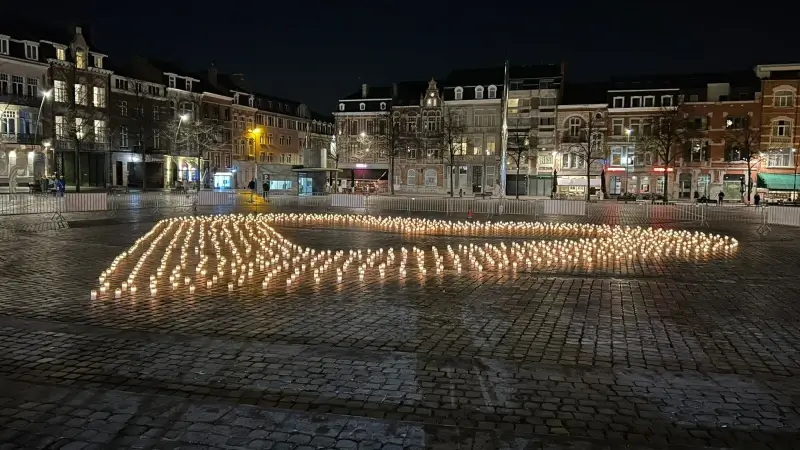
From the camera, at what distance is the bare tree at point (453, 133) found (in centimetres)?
7500

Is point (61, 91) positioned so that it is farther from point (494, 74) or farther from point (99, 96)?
point (494, 74)

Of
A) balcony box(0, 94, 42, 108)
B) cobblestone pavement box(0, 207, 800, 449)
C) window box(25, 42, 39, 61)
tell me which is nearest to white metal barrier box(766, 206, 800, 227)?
cobblestone pavement box(0, 207, 800, 449)

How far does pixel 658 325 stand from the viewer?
31.3 feet

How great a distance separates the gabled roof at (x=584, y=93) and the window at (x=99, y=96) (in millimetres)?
51545

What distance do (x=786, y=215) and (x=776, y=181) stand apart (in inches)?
1471

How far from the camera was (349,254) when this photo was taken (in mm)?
17016

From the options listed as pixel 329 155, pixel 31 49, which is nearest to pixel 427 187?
pixel 329 155

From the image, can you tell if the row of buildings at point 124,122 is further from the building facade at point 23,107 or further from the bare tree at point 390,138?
the bare tree at point 390,138

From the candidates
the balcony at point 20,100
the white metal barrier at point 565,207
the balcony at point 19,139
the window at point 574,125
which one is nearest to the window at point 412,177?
the window at point 574,125

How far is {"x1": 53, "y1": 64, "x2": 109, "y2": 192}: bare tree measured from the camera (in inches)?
2310

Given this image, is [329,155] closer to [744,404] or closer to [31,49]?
[31,49]

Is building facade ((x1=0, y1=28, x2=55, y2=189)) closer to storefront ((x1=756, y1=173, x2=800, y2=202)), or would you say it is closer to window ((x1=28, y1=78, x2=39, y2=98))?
window ((x1=28, y1=78, x2=39, y2=98))

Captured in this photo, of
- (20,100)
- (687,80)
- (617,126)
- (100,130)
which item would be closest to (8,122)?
(20,100)

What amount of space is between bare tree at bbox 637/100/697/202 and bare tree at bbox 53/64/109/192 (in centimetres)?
5656
